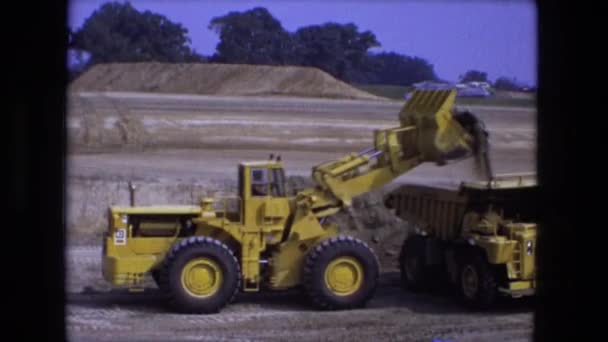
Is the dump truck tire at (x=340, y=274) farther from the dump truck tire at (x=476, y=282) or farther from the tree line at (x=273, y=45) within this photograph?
the tree line at (x=273, y=45)

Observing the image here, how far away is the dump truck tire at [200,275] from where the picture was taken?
14.5m

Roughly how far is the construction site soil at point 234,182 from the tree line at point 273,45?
315 centimetres

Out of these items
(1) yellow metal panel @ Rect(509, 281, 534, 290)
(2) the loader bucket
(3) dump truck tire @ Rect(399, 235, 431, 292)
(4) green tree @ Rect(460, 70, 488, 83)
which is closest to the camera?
(1) yellow metal panel @ Rect(509, 281, 534, 290)

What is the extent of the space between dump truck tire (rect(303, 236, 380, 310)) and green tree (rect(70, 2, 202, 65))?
36926mm

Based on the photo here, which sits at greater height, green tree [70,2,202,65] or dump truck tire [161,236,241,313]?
green tree [70,2,202,65]

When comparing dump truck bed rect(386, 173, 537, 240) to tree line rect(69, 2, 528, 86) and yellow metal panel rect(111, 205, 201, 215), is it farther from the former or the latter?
tree line rect(69, 2, 528, 86)

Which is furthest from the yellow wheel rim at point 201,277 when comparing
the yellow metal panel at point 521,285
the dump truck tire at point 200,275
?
the yellow metal panel at point 521,285

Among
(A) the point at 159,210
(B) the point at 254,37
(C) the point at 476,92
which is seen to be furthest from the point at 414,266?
(B) the point at 254,37

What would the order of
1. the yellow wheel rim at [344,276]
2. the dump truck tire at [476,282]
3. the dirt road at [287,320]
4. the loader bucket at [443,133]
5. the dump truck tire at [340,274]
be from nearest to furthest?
the dirt road at [287,320] < the dump truck tire at [476,282] < the dump truck tire at [340,274] < the yellow wheel rim at [344,276] < the loader bucket at [443,133]

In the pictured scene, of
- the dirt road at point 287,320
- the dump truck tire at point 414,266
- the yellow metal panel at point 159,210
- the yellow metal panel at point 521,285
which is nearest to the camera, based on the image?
the dirt road at point 287,320

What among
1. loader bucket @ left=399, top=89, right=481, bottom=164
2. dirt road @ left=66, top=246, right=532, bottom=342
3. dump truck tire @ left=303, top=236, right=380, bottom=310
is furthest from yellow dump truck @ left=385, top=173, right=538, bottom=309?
dump truck tire @ left=303, top=236, right=380, bottom=310

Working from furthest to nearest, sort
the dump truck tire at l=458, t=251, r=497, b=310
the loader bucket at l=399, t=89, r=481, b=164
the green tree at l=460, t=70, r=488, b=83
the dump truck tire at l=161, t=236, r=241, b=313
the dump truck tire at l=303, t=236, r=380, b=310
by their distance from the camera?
the green tree at l=460, t=70, r=488, b=83, the loader bucket at l=399, t=89, r=481, b=164, the dump truck tire at l=303, t=236, r=380, b=310, the dump truck tire at l=458, t=251, r=497, b=310, the dump truck tire at l=161, t=236, r=241, b=313

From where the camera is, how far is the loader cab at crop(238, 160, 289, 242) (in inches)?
589

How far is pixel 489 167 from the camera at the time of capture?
15570mm
